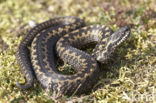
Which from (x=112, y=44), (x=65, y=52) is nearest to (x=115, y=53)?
(x=112, y=44)

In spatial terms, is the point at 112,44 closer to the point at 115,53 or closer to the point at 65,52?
the point at 115,53

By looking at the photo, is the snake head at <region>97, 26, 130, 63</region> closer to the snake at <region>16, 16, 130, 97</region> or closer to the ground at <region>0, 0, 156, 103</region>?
the snake at <region>16, 16, 130, 97</region>

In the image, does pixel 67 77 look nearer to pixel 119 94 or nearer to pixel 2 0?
pixel 119 94

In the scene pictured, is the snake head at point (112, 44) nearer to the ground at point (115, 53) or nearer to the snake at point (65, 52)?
the snake at point (65, 52)

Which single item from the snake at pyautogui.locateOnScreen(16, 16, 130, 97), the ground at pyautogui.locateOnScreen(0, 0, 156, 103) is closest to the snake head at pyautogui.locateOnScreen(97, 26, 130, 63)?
the snake at pyautogui.locateOnScreen(16, 16, 130, 97)

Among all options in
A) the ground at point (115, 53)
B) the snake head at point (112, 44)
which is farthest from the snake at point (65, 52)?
the ground at point (115, 53)

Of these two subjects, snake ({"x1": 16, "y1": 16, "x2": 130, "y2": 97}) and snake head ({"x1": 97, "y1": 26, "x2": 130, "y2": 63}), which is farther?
snake head ({"x1": 97, "y1": 26, "x2": 130, "y2": 63})
